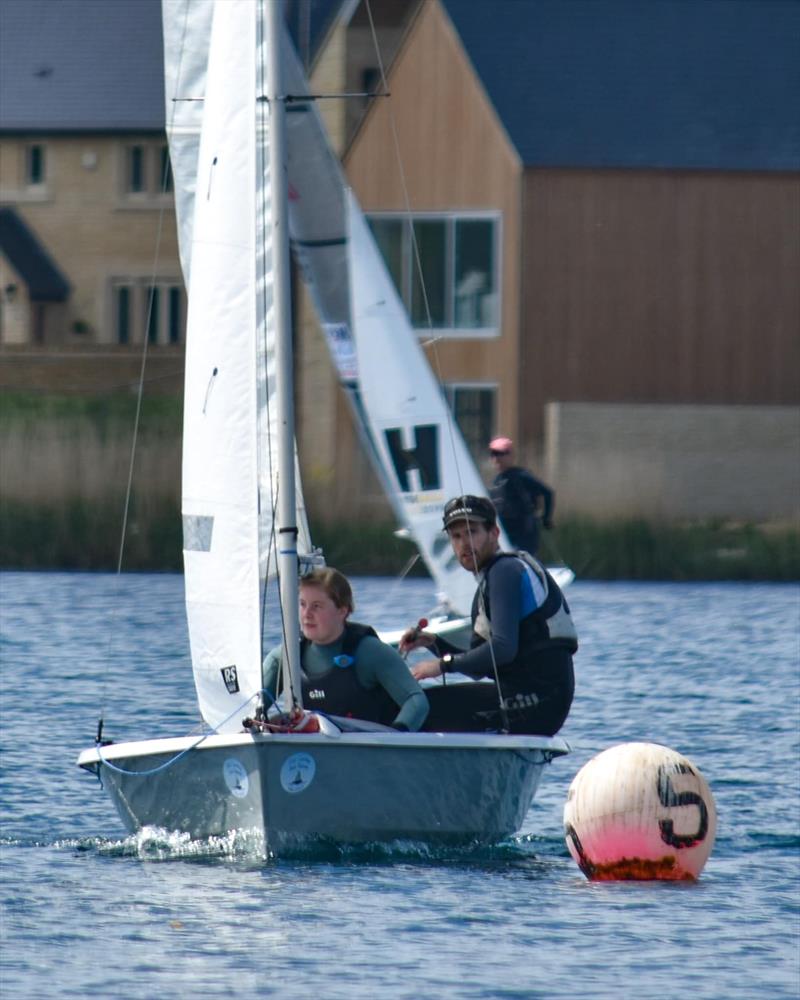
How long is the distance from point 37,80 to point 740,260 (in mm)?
18375

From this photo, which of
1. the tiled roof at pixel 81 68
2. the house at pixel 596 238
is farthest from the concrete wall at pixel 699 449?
the tiled roof at pixel 81 68

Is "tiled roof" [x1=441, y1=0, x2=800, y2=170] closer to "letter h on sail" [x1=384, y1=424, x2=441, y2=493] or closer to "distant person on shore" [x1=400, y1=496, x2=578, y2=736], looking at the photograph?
"letter h on sail" [x1=384, y1=424, x2=441, y2=493]

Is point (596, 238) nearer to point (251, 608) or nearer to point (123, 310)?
point (123, 310)

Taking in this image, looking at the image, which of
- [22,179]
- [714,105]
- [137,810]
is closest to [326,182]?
[137,810]

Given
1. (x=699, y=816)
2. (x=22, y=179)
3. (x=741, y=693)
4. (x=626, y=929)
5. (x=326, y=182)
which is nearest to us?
(x=626, y=929)

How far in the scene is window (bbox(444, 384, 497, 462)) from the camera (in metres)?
33.8

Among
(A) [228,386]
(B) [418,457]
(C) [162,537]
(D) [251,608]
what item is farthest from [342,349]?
(C) [162,537]

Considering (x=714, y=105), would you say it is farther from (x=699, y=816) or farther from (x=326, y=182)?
(x=699, y=816)

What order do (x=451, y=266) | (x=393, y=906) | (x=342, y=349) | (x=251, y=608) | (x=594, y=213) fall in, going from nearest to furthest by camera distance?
(x=393, y=906) → (x=251, y=608) → (x=342, y=349) → (x=451, y=266) → (x=594, y=213)

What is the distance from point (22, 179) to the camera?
46.7 m

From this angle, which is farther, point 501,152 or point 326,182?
point 501,152

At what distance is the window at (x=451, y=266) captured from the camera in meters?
33.8

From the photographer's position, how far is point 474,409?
1339 inches

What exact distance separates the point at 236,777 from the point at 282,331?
6.76 feet
